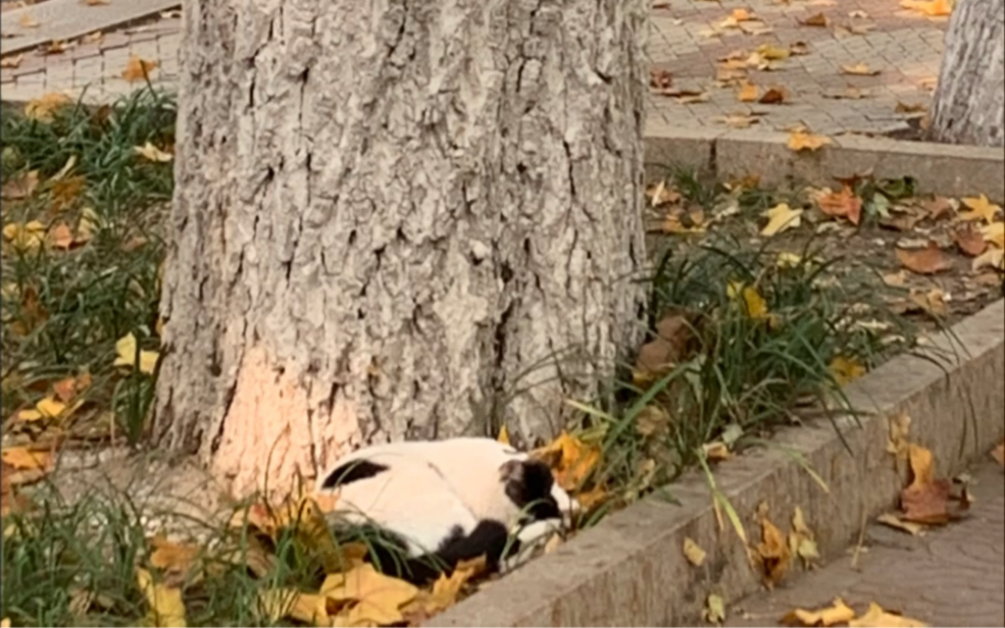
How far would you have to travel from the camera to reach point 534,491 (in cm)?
351

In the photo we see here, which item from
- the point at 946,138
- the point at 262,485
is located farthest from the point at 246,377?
the point at 946,138

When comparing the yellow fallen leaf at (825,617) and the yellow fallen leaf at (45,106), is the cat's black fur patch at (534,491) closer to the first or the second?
the yellow fallen leaf at (825,617)

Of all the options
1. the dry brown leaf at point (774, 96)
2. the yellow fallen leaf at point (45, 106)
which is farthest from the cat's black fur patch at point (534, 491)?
the dry brown leaf at point (774, 96)

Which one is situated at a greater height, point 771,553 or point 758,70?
point 758,70

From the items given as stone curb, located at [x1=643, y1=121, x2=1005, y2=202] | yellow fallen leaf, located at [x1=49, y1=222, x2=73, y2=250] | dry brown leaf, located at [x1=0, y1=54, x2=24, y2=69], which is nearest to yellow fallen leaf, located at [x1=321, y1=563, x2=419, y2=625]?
dry brown leaf, located at [x1=0, y1=54, x2=24, y2=69]

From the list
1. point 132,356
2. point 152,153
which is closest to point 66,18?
point 132,356

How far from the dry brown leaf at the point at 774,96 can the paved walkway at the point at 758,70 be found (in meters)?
0.02

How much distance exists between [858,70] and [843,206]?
41cm

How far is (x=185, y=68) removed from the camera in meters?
3.86

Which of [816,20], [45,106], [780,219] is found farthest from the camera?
[780,219]

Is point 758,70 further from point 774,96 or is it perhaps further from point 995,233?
point 995,233

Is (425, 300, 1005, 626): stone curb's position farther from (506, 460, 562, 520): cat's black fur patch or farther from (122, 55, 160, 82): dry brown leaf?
(122, 55, 160, 82): dry brown leaf

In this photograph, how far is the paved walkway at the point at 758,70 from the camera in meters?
4.08

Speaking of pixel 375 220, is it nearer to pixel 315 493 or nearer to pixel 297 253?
pixel 297 253
